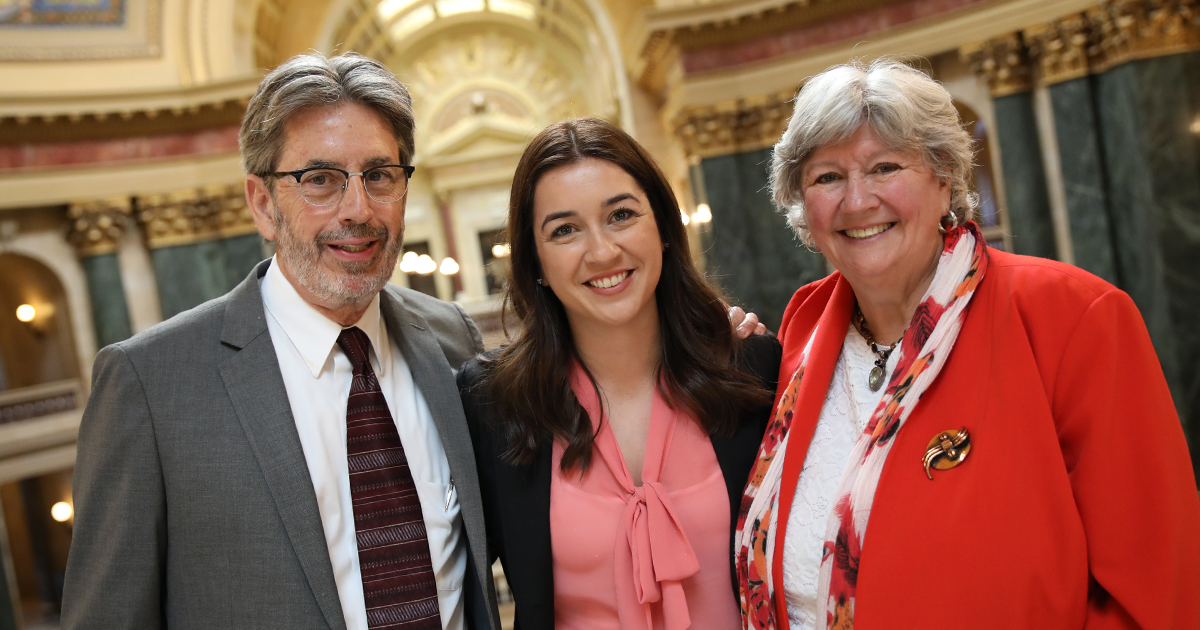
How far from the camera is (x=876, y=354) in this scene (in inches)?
97.2

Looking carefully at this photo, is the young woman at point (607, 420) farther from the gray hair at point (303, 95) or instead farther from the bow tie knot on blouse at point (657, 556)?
the gray hair at point (303, 95)

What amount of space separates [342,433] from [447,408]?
369 mm

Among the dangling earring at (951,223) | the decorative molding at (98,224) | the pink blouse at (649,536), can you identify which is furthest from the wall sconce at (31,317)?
the dangling earring at (951,223)

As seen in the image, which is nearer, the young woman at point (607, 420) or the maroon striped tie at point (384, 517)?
the maroon striped tie at point (384, 517)

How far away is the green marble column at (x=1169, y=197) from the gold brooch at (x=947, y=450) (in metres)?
8.54

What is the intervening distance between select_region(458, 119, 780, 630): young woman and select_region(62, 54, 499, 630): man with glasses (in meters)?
→ 0.18

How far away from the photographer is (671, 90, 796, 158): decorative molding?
39.8ft

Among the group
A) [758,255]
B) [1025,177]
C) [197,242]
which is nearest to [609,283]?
[1025,177]

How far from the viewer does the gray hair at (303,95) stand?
7.90 ft

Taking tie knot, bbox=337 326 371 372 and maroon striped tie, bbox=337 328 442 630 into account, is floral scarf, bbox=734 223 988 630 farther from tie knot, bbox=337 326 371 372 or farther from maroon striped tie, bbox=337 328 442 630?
tie knot, bbox=337 326 371 372

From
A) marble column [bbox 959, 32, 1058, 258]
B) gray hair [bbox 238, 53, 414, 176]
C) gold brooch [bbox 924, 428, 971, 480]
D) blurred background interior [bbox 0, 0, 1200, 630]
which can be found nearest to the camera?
gold brooch [bbox 924, 428, 971, 480]

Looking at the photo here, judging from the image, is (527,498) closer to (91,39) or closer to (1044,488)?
(1044,488)

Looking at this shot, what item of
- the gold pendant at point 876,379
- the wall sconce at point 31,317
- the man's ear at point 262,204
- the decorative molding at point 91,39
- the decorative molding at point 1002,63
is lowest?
the gold pendant at point 876,379

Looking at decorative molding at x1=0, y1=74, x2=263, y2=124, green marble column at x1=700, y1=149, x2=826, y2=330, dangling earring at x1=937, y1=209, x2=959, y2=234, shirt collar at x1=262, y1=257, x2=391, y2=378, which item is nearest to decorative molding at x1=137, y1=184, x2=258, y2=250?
decorative molding at x1=0, y1=74, x2=263, y2=124
